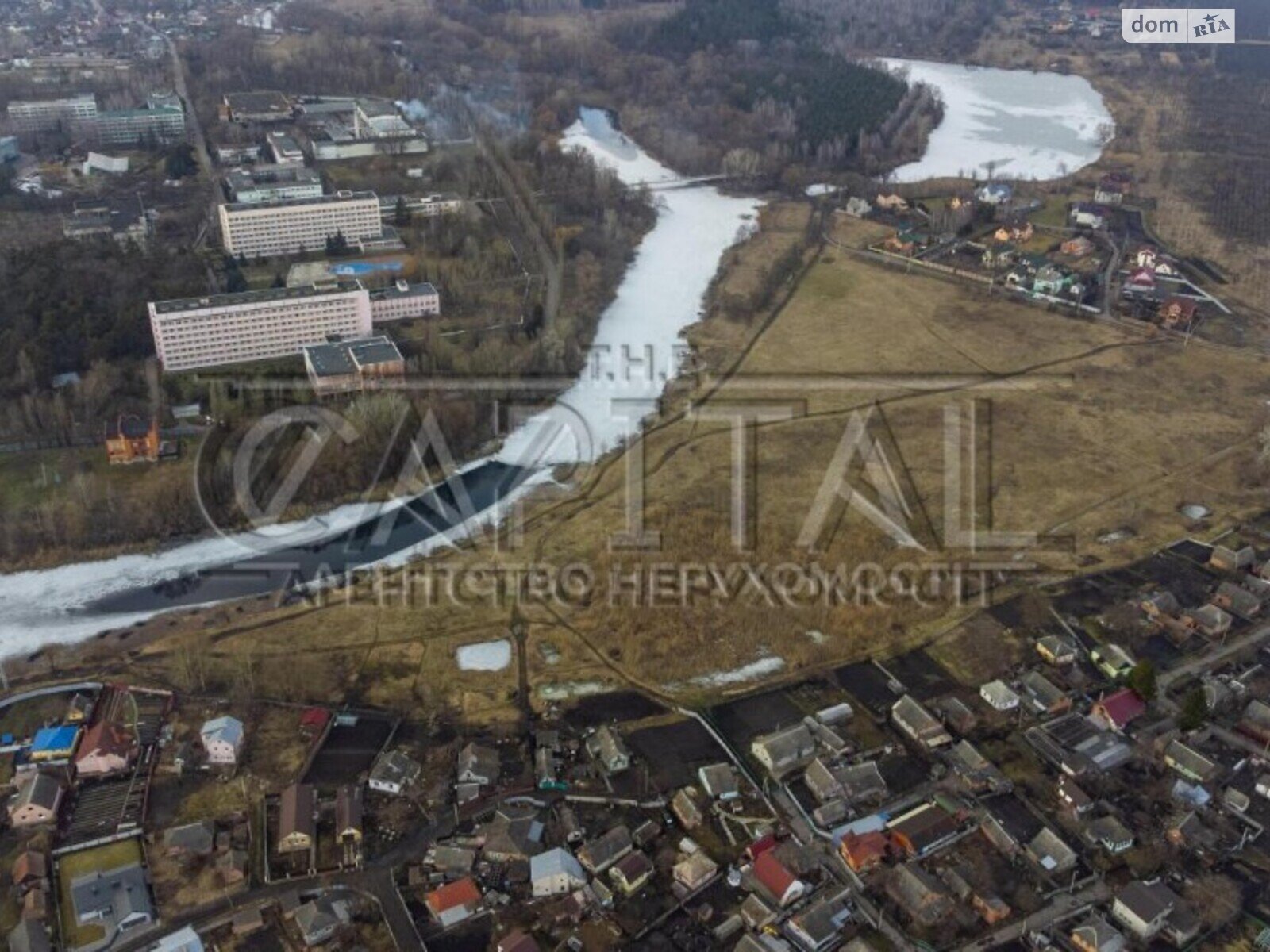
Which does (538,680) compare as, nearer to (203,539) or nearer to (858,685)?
(858,685)

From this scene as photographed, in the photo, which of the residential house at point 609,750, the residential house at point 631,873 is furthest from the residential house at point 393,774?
the residential house at point 631,873

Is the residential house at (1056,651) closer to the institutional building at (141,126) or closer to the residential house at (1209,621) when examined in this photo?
the residential house at (1209,621)

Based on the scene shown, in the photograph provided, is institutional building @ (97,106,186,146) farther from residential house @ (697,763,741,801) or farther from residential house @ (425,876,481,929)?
residential house @ (425,876,481,929)

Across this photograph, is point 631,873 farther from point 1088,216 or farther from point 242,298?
point 1088,216

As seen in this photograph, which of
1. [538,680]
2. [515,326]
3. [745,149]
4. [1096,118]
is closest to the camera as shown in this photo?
[538,680]

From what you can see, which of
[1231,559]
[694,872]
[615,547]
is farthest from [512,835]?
[1231,559]

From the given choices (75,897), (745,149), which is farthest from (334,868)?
(745,149)
